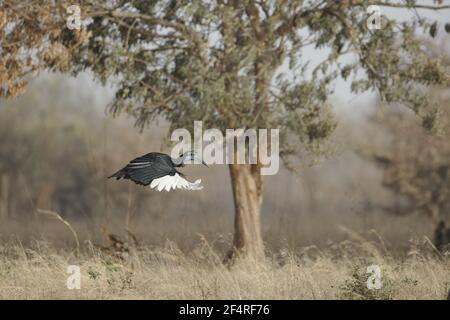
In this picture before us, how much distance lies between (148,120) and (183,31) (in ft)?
5.58

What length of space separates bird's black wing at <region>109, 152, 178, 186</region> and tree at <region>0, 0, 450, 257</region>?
3118 millimetres

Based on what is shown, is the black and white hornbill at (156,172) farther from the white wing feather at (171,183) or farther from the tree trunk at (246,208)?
the tree trunk at (246,208)

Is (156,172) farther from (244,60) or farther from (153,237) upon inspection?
(153,237)

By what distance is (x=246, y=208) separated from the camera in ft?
50.7

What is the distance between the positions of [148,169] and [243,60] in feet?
14.0

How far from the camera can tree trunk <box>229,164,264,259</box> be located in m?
15.2

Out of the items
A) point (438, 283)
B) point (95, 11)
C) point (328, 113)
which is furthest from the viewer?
point (328, 113)

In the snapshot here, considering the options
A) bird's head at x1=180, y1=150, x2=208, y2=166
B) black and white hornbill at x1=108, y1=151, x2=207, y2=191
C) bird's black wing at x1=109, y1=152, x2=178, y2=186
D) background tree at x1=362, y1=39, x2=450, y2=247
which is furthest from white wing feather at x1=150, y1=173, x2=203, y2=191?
background tree at x1=362, y1=39, x2=450, y2=247

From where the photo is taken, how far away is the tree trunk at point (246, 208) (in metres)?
15.2
